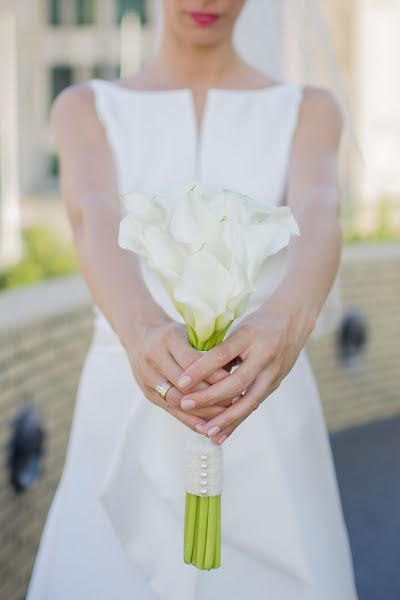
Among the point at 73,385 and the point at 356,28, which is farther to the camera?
the point at 356,28

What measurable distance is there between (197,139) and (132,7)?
30.8 m

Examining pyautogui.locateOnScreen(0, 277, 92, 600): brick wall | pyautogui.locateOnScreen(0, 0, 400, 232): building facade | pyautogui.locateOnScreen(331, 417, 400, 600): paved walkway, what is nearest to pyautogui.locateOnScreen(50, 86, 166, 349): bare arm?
pyautogui.locateOnScreen(0, 277, 92, 600): brick wall

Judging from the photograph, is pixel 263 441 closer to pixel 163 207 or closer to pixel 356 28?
pixel 163 207

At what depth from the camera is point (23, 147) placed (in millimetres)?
30734

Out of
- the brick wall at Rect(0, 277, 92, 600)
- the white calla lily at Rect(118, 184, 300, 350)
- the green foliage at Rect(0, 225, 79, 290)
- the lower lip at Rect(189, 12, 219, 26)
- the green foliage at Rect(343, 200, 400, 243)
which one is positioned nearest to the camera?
the white calla lily at Rect(118, 184, 300, 350)

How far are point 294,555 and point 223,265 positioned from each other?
74 centimetres

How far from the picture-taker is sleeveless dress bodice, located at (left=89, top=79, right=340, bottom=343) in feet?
7.13

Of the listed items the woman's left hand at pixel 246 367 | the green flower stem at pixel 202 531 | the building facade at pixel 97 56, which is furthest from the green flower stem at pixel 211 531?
the building facade at pixel 97 56

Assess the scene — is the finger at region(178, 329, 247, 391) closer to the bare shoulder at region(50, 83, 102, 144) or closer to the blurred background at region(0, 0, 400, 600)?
the bare shoulder at region(50, 83, 102, 144)

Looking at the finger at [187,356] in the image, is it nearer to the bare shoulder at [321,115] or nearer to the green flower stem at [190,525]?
the green flower stem at [190,525]

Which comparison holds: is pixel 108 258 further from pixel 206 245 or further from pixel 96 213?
pixel 206 245

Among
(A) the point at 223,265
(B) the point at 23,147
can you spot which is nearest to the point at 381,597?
(A) the point at 223,265

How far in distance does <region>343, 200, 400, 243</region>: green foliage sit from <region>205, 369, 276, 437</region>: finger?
7638 millimetres

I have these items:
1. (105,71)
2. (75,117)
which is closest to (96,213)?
(75,117)
